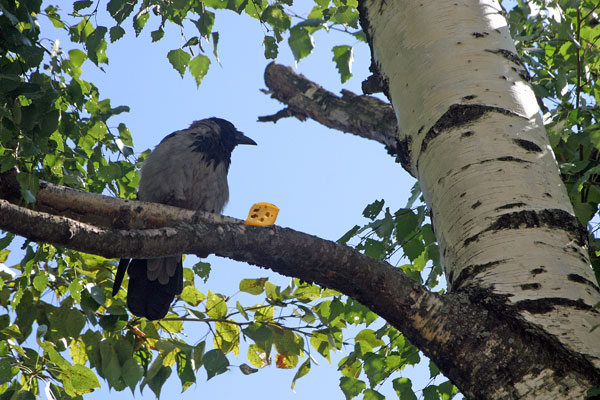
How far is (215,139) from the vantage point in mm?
4609

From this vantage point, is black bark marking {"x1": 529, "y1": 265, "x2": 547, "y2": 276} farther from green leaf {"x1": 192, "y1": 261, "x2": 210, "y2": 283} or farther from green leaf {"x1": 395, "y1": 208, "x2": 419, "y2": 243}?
green leaf {"x1": 192, "y1": 261, "x2": 210, "y2": 283}

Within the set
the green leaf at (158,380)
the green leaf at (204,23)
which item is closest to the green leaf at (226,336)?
the green leaf at (158,380)

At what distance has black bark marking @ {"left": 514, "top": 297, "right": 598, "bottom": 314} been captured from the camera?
1.37 meters

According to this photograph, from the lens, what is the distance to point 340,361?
10.0ft

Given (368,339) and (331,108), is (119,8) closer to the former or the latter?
(331,108)

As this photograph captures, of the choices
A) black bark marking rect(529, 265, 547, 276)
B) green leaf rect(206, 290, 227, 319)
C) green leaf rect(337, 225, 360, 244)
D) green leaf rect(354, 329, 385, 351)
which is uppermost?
green leaf rect(337, 225, 360, 244)

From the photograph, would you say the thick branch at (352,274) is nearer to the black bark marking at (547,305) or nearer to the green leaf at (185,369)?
the black bark marking at (547,305)

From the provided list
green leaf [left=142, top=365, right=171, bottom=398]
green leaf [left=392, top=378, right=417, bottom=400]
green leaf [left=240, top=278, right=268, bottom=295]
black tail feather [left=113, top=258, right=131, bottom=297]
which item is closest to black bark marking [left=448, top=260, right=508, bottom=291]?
green leaf [left=392, top=378, right=417, bottom=400]

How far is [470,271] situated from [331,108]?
2.58 metres

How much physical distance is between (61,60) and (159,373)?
1682 mm

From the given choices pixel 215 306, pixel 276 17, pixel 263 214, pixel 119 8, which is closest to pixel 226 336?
pixel 215 306

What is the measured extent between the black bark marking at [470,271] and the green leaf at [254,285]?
4.48ft

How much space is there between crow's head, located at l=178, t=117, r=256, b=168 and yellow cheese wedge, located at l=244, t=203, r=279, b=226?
2.48 metres

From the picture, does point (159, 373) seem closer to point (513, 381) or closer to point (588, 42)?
point (513, 381)
